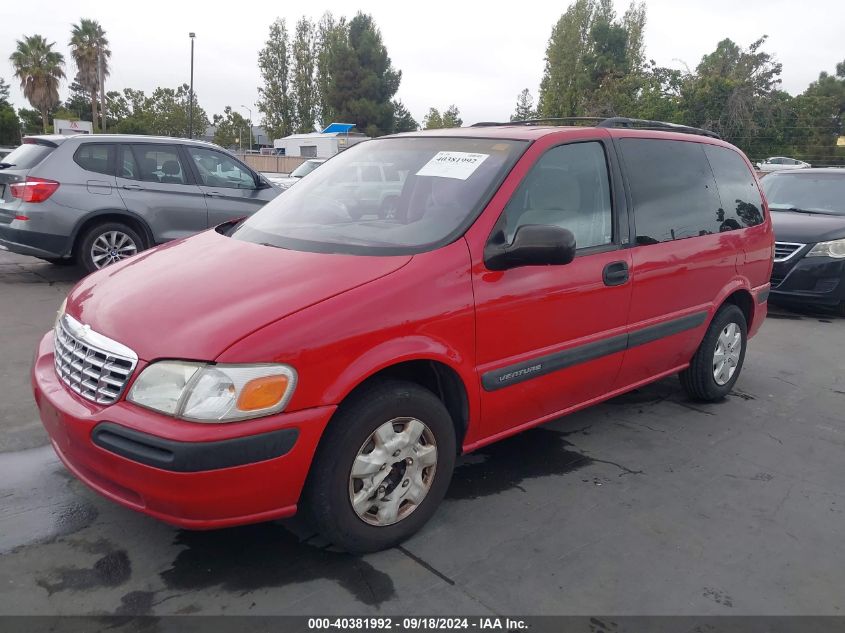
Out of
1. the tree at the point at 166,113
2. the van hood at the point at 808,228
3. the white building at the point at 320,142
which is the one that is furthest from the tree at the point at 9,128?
the van hood at the point at 808,228

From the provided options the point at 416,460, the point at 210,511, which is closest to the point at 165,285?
the point at 210,511

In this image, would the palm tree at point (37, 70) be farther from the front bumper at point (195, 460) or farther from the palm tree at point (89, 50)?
the front bumper at point (195, 460)

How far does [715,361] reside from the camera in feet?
15.4

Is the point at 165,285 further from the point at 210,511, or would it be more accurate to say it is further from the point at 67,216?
the point at 67,216

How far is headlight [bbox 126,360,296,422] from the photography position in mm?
2338

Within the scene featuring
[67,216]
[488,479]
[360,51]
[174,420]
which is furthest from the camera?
[360,51]

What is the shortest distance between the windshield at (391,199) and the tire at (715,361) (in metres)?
2.08

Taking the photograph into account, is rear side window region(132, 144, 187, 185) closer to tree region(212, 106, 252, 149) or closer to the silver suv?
the silver suv

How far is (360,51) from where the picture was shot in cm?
6188

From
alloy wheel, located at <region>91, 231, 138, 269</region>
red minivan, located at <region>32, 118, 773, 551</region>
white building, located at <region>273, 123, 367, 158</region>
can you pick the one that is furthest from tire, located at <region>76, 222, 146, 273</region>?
white building, located at <region>273, 123, 367, 158</region>

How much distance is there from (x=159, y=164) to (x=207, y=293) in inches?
234

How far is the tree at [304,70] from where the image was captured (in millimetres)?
67188

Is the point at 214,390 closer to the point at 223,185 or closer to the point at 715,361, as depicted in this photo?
the point at 715,361

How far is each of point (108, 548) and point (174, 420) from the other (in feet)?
2.75
